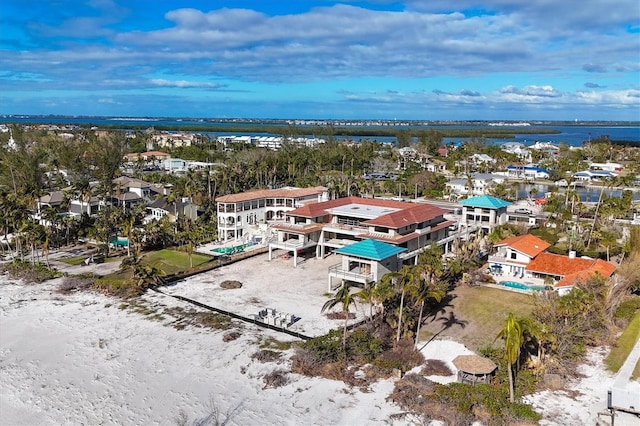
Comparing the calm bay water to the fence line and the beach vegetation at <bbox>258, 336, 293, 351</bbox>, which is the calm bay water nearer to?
the fence line

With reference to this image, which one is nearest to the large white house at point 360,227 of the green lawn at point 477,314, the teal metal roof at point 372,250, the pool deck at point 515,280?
the teal metal roof at point 372,250

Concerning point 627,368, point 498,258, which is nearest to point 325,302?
point 498,258

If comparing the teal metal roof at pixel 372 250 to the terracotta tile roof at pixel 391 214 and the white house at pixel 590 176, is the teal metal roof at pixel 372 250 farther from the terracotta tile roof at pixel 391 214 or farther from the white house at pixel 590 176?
the white house at pixel 590 176

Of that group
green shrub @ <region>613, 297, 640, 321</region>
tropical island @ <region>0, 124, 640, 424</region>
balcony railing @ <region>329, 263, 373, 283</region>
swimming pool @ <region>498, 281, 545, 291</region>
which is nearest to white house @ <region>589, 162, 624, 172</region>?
tropical island @ <region>0, 124, 640, 424</region>

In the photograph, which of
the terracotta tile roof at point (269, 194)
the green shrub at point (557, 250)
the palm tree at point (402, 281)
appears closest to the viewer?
the palm tree at point (402, 281)

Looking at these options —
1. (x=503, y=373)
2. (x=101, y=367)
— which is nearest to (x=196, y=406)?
(x=101, y=367)

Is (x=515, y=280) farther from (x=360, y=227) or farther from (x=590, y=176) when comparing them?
(x=590, y=176)
